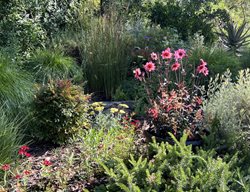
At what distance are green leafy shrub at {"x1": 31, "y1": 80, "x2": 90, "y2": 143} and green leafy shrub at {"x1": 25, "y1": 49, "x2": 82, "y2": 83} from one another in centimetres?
158

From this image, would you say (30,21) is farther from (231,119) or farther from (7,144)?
(231,119)

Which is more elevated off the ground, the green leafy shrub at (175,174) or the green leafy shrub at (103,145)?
the green leafy shrub at (175,174)

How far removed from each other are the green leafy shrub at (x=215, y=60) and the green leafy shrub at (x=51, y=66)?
1.77m

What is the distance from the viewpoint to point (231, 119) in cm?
395

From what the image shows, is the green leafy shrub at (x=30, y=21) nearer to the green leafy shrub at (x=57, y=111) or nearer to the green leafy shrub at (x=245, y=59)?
the green leafy shrub at (x=57, y=111)

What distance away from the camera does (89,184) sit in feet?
11.7

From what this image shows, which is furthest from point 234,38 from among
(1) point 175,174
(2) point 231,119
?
(1) point 175,174

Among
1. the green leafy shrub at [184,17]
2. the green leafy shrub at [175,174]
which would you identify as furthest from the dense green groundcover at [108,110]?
the green leafy shrub at [184,17]

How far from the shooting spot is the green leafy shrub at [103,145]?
373 centimetres

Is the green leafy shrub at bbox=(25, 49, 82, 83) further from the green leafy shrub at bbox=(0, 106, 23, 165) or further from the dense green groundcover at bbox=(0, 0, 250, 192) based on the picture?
the green leafy shrub at bbox=(0, 106, 23, 165)

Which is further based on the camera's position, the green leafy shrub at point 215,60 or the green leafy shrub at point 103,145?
the green leafy shrub at point 215,60

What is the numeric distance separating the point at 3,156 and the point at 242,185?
6.84 ft

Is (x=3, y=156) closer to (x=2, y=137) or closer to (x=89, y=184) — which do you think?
(x=2, y=137)

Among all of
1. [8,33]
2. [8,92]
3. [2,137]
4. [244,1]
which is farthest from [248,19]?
[2,137]
